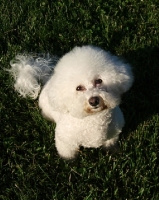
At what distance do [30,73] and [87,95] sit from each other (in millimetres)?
1068

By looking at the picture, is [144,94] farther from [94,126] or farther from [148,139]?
[94,126]

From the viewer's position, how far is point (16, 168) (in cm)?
330

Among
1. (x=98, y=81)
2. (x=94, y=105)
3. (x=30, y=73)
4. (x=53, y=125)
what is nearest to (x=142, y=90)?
(x=53, y=125)

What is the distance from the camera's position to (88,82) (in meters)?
2.65

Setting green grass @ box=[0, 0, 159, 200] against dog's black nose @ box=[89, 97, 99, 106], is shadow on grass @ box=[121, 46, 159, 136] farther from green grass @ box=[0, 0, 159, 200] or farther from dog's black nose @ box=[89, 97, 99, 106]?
dog's black nose @ box=[89, 97, 99, 106]

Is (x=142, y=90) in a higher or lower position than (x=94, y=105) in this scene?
lower

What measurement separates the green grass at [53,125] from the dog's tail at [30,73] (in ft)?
0.66

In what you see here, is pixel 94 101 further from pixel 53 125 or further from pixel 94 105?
pixel 53 125

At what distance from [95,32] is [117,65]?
1.73 m

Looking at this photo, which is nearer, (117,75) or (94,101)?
(94,101)

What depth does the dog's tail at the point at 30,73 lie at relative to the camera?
3527mm

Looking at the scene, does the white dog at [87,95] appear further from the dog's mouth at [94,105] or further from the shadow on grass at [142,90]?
the shadow on grass at [142,90]

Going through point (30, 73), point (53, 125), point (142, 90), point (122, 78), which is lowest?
point (53, 125)

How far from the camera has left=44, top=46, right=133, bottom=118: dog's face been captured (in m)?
2.63
